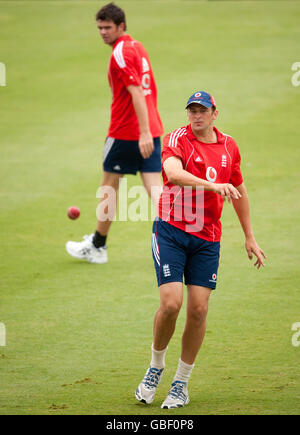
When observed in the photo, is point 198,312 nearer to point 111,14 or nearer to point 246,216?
point 246,216

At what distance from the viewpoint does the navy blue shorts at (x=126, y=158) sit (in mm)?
9422

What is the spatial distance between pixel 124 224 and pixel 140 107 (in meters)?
2.64

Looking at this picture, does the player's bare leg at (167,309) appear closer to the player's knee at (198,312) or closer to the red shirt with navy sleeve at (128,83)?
the player's knee at (198,312)

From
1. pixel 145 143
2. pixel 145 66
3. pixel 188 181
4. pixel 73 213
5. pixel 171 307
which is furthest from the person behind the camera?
pixel 73 213

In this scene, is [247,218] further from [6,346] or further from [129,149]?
[129,149]

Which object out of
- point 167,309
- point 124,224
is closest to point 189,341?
point 167,309

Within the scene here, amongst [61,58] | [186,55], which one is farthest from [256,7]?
[61,58]

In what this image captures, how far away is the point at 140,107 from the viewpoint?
29.5 feet

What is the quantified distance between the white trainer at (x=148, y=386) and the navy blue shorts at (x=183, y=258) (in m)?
0.69

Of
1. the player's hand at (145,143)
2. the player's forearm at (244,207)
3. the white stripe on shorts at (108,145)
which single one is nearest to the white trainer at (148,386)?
the player's forearm at (244,207)

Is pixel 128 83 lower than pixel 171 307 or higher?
higher

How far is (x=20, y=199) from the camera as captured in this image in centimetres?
1210

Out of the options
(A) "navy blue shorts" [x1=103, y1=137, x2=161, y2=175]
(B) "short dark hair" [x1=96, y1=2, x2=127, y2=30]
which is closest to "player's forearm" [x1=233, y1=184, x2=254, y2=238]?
(A) "navy blue shorts" [x1=103, y1=137, x2=161, y2=175]

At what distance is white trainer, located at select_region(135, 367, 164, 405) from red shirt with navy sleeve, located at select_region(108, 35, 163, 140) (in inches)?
160
